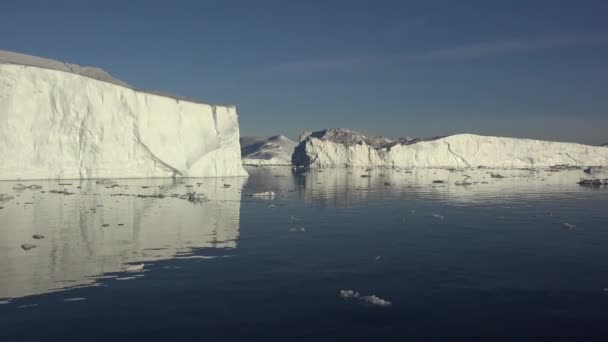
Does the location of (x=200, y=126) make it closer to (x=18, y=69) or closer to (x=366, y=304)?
(x=18, y=69)

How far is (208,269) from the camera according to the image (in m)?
12.4

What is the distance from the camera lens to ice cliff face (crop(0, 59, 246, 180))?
43.7m

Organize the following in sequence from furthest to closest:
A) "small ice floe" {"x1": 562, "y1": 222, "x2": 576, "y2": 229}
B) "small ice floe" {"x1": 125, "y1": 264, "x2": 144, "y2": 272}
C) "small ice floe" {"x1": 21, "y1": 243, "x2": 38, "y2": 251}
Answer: "small ice floe" {"x1": 562, "y1": 222, "x2": 576, "y2": 229} < "small ice floe" {"x1": 21, "y1": 243, "x2": 38, "y2": 251} < "small ice floe" {"x1": 125, "y1": 264, "x2": 144, "y2": 272}

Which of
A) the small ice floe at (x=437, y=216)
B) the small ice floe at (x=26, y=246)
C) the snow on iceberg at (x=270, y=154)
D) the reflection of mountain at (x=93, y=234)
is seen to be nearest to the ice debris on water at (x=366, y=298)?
the reflection of mountain at (x=93, y=234)

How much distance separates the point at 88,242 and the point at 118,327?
341 inches

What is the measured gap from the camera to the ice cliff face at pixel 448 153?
116 m

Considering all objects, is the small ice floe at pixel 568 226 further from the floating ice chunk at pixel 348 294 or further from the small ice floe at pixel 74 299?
the small ice floe at pixel 74 299

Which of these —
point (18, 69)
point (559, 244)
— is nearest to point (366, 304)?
point (559, 244)

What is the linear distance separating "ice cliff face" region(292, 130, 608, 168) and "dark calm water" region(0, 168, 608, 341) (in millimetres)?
92492

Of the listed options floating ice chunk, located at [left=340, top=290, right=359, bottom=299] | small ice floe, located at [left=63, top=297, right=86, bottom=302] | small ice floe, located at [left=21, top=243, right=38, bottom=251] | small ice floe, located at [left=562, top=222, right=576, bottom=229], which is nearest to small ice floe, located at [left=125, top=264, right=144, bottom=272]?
small ice floe, located at [left=63, top=297, right=86, bottom=302]

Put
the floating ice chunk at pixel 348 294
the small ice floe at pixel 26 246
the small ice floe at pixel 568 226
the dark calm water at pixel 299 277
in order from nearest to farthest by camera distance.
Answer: the dark calm water at pixel 299 277, the floating ice chunk at pixel 348 294, the small ice floe at pixel 26 246, the small ice floe at pixel 568 226

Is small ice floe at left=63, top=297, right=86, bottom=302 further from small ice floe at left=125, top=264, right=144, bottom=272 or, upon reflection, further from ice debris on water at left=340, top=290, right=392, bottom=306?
ice debris on water at left=340, top=290, right=392, bottom=306

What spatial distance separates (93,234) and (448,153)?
110354mm

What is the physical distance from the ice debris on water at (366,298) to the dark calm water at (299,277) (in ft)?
0.44
